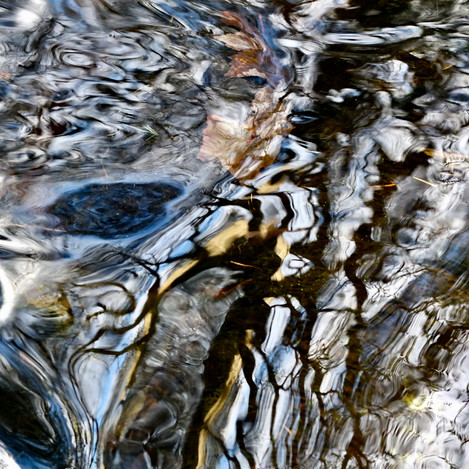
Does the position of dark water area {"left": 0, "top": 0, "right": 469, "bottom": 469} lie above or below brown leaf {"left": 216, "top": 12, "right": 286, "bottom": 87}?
below

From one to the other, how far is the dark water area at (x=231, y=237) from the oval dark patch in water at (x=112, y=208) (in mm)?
11

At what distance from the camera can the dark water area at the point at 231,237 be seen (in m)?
1.99

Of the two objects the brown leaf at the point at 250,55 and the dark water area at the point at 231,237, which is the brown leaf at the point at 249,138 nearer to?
the dark water area at the point at 231,237

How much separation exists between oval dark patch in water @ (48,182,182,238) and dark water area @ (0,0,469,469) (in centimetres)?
1

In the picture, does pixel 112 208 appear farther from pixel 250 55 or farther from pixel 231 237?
pixel 250 55

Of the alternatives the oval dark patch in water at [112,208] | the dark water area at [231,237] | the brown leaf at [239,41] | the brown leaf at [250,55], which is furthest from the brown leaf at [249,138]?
the brown leaf at [239,41]

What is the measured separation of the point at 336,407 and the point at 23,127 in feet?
7.23

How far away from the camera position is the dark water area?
6.54 feet

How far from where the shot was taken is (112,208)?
2465mm

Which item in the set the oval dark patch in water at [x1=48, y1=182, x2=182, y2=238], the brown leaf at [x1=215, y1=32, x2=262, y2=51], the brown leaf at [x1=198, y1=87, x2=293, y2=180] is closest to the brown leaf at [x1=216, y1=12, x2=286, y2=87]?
the brown leaf at [x1=215, y1=32, x2=262, y2=51]

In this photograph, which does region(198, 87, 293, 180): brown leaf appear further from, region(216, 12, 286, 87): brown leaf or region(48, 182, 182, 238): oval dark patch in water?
region(48, 182, 182, 238): oval dark patch in water

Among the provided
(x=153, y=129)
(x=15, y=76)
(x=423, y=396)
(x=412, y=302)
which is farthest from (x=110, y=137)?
(x=423, y=396)

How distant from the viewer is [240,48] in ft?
10.1

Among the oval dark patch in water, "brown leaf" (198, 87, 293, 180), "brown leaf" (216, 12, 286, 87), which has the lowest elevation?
the oval dark patch in water
